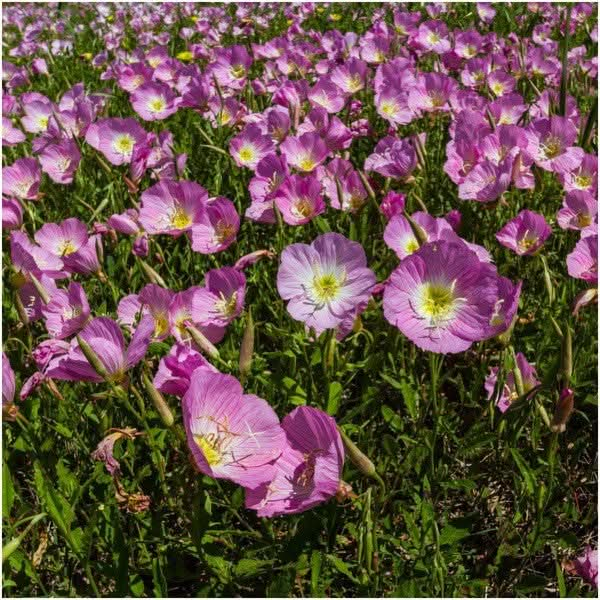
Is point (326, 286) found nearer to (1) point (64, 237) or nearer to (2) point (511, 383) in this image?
(2) point (511, 383)

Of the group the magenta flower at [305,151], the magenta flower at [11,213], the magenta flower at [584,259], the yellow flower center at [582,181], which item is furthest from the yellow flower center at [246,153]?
the magenta flower at [584,259]

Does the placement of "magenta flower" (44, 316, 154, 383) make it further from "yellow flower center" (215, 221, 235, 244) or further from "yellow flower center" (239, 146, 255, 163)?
"yellow flower center" (239, 146, 255, 163)

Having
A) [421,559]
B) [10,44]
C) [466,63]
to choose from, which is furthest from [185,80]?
[10,44]

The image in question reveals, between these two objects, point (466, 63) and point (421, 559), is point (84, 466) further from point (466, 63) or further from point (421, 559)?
point (466, 63)

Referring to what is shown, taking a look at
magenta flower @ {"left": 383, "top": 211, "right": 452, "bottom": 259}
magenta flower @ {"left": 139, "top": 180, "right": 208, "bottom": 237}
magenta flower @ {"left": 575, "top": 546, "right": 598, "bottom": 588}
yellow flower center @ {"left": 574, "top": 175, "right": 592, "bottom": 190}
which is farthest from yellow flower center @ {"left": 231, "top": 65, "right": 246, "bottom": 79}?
magenta flower @ {"left": 575, "top": 546, "right": 598, "bottom": 588}

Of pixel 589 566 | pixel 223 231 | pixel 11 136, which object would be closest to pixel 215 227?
pixel 223 231

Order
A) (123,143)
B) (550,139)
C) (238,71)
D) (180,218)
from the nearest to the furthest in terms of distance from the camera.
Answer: (180,218), (550,139), (123,143), (238,71)
